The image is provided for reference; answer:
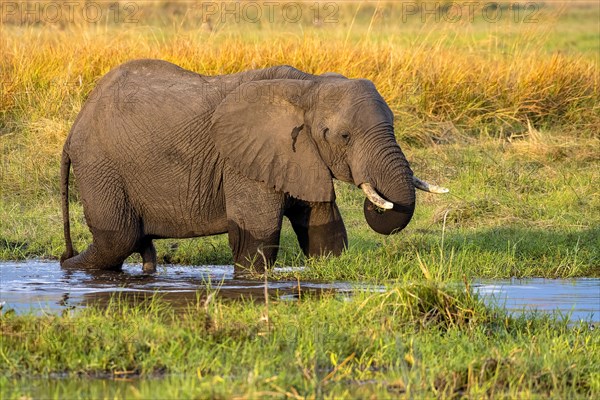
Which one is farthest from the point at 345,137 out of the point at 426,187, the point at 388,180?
the point at 426,187

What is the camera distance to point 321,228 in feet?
25.2

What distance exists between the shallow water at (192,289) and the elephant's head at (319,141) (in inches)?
22.2

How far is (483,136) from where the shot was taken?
1206 centimetres

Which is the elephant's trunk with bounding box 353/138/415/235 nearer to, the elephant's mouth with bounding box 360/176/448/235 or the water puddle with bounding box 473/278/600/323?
the elephant's mouth with bounding box 360/176/448/235

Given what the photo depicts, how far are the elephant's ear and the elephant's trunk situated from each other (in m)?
0.33

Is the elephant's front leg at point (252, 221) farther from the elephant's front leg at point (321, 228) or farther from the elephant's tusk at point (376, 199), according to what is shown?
the elephant's tusk at point (376, 199)

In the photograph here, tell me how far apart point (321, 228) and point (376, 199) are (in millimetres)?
724

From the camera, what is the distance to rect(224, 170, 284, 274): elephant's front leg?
7.44 metres

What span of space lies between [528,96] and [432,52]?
1147 millimetres

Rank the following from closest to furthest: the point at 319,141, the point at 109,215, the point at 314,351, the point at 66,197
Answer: the point at 314,351 → the point at 319,141 → the point at 109,215 → the point at 66,197

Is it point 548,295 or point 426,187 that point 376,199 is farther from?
point 548,295

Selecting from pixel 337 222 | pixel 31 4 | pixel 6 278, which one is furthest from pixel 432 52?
pixel 31 4

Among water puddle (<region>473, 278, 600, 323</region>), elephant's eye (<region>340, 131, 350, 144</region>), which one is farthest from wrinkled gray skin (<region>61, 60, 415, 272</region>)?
water puddle (<region>473, 278, 600, 323</region>)

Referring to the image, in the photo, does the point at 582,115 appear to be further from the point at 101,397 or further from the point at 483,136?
the point at 101,397
